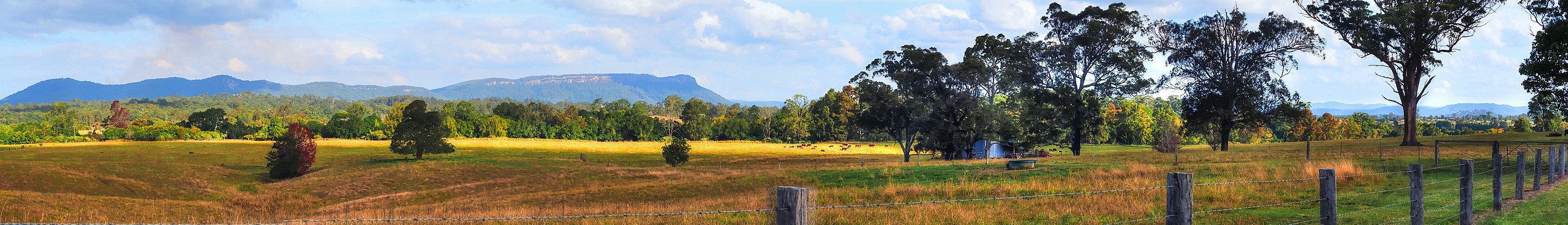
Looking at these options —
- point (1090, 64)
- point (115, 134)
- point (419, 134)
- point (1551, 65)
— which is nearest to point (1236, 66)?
point (1090, 64)

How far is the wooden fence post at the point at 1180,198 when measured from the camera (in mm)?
7270

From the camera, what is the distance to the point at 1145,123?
11606 centimetres

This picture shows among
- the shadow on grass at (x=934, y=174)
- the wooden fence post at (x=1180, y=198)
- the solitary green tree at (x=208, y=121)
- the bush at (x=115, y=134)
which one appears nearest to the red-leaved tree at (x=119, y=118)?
the solitary green tree at (x=208, y=121)

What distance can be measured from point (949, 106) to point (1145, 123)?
71.2 metres

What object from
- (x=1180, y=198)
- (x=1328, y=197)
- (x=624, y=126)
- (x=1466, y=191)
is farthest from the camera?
(x=624, y=126)

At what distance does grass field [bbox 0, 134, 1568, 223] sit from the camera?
14883mm

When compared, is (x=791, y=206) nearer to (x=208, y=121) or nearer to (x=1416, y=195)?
(x=1416, y=195)

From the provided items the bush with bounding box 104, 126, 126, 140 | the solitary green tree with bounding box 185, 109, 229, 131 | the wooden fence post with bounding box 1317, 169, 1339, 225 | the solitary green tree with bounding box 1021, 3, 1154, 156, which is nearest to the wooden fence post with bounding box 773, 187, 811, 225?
the wooden fence post with bounding box 1317, 169, 1339, 225

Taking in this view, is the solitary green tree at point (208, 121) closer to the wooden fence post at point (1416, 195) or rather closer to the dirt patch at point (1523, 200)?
the dirt patch at point (1523, 200)

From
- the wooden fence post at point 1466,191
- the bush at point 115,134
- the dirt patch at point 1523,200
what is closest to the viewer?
the wooden fence post at point 1466,191

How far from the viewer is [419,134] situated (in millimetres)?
70312

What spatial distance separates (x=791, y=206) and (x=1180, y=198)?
3676mm

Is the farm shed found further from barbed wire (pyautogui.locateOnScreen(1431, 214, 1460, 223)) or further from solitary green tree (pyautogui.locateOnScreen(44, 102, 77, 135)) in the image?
solitary green tree (pyautogui.locateOnScreen(44, 102, 77, 135))

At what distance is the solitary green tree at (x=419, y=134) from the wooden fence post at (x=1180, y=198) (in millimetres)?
70286
